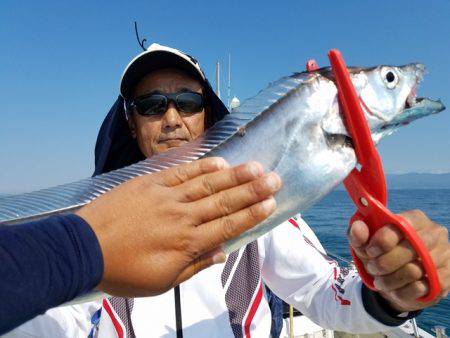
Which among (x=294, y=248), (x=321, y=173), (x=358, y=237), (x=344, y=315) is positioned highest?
(x=321, y=173)

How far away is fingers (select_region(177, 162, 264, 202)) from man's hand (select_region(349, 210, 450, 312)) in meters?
0.71

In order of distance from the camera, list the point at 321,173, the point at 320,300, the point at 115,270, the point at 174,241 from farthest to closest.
Result: the point at 320,300, the point at 321,173, the point at 174,241, the point at 115,270

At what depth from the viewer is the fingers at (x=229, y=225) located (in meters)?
1.25

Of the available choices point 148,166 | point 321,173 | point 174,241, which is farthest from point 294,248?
point 174,241

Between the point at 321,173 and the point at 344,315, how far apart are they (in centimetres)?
137

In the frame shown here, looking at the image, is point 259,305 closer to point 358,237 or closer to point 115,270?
point 358,237

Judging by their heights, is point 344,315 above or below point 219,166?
below

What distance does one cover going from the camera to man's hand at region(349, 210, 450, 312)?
1622mm

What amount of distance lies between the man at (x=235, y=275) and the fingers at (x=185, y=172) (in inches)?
32.6

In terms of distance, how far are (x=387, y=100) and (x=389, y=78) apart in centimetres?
12

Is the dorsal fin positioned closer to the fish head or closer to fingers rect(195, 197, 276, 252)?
the fish head

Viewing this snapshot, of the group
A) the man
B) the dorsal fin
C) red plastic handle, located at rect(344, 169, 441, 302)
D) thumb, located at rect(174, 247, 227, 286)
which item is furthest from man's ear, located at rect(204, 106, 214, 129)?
thumb, located at rect(174, 247, 227, 286)

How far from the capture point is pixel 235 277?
8.54 ft

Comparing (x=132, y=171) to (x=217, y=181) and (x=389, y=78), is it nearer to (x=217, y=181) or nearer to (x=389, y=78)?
(x=217, y=181)
